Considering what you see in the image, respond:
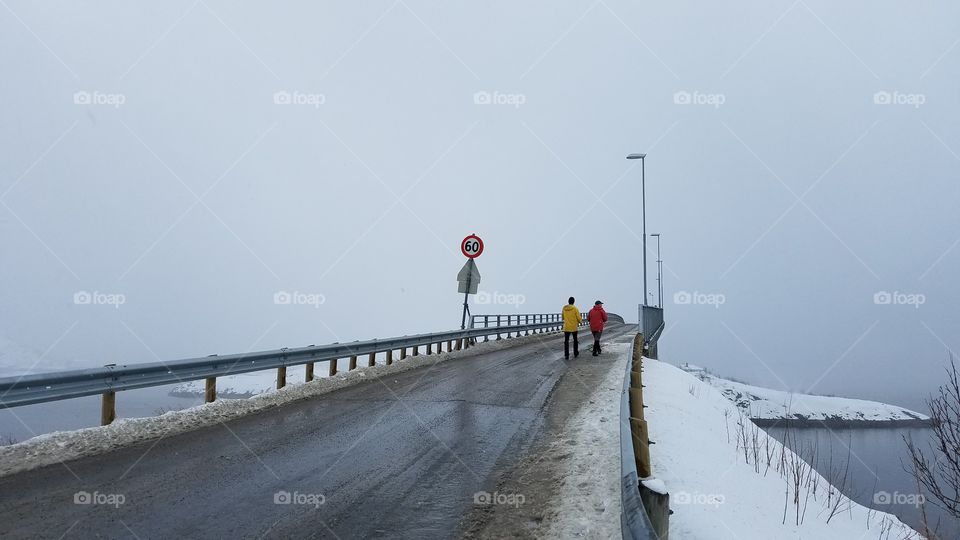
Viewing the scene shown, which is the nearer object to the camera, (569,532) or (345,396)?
(569,532)

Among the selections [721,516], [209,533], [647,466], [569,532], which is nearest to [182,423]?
[209,533]

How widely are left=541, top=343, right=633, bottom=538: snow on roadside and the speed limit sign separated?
38.6 ft

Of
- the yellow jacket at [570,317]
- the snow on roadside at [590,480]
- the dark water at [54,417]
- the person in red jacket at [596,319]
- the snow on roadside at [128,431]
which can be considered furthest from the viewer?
the person in red jacket at [596,319]

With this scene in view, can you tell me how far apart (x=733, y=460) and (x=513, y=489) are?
4.43m

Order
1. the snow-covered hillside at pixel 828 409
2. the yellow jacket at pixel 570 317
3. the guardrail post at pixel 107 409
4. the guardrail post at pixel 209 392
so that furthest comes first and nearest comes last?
the snow-covered hillside at pixel 828 409, the yellow jacket at pixel 570 317, the guardrail post at pixel 209 392, the guardrail post at pixel 107 409

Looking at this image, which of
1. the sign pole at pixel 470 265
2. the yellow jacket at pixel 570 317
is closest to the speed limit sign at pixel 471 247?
the sign pole at pixel 470 265

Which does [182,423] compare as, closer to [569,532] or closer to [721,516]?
[569,532]

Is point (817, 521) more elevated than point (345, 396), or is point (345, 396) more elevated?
point (345, 396)

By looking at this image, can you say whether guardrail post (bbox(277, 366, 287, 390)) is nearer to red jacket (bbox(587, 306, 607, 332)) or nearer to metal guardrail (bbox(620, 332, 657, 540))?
metal guardrail (bbox(620, 332, 657, 540))

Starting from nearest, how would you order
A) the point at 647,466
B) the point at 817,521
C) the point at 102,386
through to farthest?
1. the point at 647,466
2. the point at 817,521
3. the point at 102,386

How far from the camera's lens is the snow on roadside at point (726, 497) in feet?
16.7

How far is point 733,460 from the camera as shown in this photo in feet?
26.1

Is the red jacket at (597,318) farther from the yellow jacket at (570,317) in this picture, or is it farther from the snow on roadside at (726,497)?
the snow on roadside at (726,497)

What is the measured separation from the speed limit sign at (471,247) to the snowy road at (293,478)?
11.5 meters
